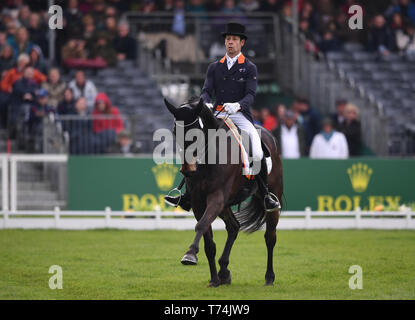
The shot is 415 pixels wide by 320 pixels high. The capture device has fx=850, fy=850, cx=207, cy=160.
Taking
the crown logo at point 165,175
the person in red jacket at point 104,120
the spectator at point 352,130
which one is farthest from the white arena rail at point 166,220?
the spectator at point 352,130

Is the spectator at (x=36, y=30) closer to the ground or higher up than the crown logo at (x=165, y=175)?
higher up

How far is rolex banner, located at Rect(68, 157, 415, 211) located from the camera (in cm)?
1748

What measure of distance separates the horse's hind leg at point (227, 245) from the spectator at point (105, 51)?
40.4ft

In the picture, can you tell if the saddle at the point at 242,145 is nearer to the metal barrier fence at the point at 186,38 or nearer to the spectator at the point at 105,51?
the spectator at the point at 105,51

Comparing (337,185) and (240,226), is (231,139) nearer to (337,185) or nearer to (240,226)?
(240,226)

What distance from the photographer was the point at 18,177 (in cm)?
1750

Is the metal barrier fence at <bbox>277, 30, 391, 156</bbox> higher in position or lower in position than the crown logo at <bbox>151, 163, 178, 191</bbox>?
higher

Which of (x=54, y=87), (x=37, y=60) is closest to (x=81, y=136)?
(x=54, y=87)

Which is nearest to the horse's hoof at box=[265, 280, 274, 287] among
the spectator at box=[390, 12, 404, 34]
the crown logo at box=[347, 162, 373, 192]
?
the crown logo at box=[347, 162, 373, 192]

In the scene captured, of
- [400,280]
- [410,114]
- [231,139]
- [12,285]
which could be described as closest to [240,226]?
[231,139]

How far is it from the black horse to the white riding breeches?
0.33 meters

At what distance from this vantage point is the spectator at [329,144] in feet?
61.1

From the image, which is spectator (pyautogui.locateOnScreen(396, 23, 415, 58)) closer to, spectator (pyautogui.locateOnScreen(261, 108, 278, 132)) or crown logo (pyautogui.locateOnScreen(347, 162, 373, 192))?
spectator (pyautogui.locateOnScreen(261, 108, 278, 132))
